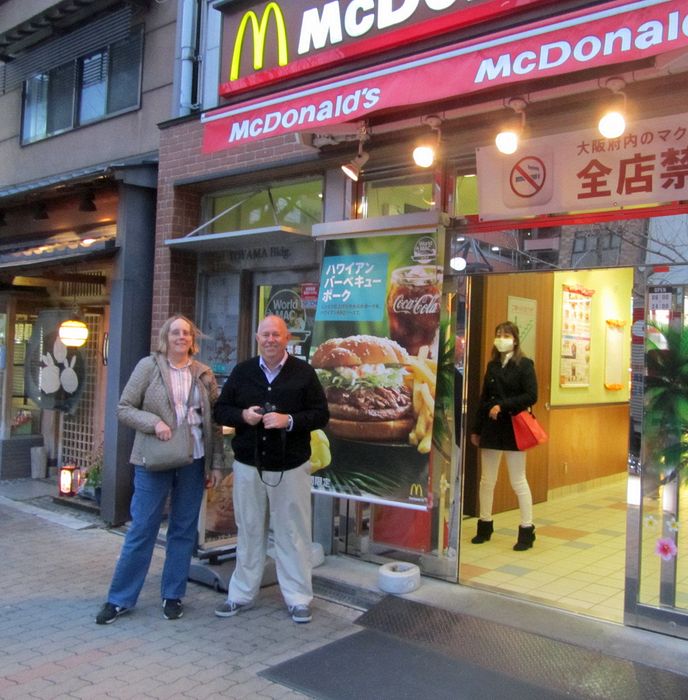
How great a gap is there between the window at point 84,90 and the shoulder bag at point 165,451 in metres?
5.32

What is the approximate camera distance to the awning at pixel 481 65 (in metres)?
3.50

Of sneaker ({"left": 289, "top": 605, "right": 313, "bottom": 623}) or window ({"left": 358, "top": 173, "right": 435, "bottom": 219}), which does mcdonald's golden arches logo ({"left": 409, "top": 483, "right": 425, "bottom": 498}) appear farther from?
window ({"left": 358, "top": 173, "right": 435, "bottom": 219})

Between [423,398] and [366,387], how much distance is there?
45cm

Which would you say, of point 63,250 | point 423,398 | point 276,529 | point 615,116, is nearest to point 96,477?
point 63,250

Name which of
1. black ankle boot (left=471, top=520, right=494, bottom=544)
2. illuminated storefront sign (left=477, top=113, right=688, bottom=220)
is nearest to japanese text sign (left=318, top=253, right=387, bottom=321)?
illuminated storefront sign (left=477, top=113, right=688, bottom=220)

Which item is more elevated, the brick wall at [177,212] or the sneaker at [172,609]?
the brick wall at [177,212]

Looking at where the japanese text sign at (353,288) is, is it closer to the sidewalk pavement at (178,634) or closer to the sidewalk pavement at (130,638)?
the sidewalk pavement at (178,634)

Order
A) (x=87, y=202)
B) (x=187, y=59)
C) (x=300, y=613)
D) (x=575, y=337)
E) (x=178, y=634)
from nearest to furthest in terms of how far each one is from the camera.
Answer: (x=178, y=634) → (x=300, y=613) → (x=187, y=59) → (x=87, y=202) → (x=575, y=337)

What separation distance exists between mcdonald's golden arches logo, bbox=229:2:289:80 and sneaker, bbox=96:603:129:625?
13.1 ft

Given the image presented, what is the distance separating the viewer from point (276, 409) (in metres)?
4.77

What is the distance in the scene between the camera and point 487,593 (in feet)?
17.1

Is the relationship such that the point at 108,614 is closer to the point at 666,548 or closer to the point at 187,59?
the point at 666,548

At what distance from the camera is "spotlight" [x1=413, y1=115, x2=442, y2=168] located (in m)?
5.27

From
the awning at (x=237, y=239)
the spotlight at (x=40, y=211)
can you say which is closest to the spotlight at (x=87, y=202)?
the spotlight at (x=40, y=211)
